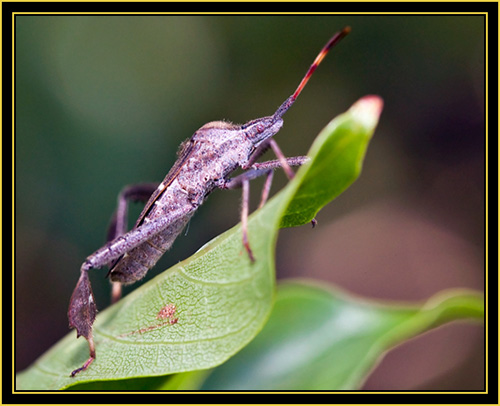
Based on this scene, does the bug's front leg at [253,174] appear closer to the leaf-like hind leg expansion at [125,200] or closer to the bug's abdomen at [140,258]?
the bug's abdomen at [140,258]

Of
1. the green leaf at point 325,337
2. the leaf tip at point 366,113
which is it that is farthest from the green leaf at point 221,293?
the green leaf at point 325,337

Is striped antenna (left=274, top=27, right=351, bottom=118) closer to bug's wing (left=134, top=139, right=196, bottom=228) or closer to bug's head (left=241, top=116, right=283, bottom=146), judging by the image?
bug's head (left=241, top=116, right=283, bottom=146)

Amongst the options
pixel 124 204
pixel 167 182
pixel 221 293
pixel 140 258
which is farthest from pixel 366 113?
pixel 124 204

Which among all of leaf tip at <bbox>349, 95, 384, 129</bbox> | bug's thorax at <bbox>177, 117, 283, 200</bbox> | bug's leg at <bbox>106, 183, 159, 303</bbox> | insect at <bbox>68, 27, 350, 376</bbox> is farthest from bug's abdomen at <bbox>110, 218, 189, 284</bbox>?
leaf tip at <bbox>349, 95, 384, 129</bbox>

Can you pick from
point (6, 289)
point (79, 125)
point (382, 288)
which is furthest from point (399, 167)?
point (6, 289)

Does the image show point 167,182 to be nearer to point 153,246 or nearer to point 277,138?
point 153,246

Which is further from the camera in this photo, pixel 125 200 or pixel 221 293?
pixel 125 200
